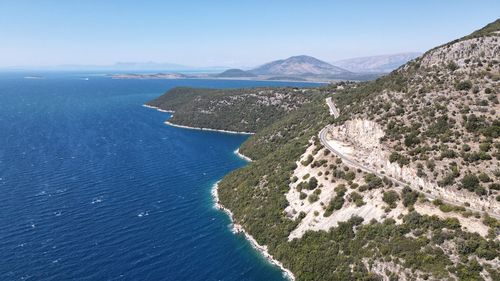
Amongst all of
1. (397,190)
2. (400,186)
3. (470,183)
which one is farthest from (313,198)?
(470,183)

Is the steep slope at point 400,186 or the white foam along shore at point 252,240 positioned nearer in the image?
the steep slope at point 400,186

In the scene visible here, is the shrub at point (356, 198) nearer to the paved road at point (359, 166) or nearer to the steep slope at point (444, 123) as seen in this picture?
the paved road at point (359, 166)

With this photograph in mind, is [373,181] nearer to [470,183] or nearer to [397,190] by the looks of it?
[397,190]

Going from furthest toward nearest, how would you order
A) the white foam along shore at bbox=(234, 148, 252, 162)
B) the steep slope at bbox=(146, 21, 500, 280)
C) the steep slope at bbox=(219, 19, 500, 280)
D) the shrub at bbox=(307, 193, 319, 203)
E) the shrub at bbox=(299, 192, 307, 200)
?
1. the white foam along shore at bbox=(234, 148, 252, 162)
2. the shrub at bbox=(299, 192, 307, 200)
3. the shrub at bbox=(307, 193, 319, 203)
4. the steep slope at bbox=(146, 21, 500, 280)
5. the steep slope at bbox=(219, 19, 500, 280)

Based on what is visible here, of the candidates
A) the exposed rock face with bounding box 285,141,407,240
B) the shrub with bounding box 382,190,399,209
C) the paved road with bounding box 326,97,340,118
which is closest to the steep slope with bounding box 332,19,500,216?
the shrub with bounding box 382,190,399,209

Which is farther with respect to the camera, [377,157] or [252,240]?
[252,240]

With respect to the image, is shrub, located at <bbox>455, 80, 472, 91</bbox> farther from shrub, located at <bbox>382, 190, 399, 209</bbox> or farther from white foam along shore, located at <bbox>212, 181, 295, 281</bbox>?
white foam along shore, located at <bbox>212, 181, 295, 281</bbox>

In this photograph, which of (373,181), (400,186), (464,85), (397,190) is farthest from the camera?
(464,85)

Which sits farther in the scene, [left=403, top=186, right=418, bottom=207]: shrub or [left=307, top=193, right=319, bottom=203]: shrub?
[left=307, top=193, right=319, bottom=203]: shrub

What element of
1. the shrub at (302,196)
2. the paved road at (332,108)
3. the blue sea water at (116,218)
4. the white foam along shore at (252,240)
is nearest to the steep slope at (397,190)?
the shrub at (302,196)
